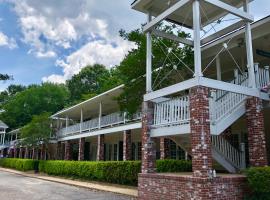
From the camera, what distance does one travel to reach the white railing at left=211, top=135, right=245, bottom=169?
11243mm

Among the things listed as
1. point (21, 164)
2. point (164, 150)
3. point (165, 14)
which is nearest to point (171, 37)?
point (165, 14)

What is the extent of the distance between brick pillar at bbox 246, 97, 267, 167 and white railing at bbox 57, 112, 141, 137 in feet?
28.7

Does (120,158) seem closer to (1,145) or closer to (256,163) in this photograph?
(256,163)

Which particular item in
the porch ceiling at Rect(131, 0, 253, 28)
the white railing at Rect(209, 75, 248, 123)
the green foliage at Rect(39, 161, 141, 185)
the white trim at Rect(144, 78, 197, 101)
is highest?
the porch ceiling at Rect(131, 0, 253, 28)

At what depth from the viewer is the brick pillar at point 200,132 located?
9.26m

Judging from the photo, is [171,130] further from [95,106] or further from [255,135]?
[95,106]

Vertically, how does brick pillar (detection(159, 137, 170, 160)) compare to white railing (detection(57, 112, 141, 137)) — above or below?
below

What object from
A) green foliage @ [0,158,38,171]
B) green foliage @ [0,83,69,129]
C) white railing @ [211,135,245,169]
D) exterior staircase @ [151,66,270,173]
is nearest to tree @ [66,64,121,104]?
green foliage @ [0,83,69,129]

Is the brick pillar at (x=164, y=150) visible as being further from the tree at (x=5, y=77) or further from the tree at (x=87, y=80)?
the tree at (x=87, y=80)

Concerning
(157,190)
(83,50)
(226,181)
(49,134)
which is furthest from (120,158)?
(83,50)

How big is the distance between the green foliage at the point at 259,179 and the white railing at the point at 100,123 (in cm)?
988

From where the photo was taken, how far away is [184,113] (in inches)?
417

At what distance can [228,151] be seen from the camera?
1148 centimetres

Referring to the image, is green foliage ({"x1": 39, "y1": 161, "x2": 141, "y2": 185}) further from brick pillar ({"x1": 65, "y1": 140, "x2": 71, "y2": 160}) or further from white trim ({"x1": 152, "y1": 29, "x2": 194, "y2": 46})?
white trim ({"x1": 152, "y1": 29, "x2": 194, "y2": 46})
